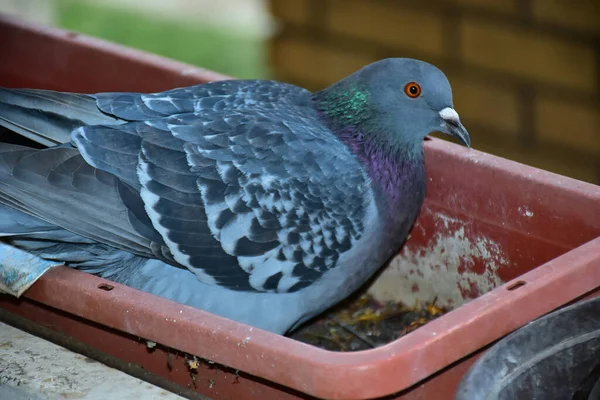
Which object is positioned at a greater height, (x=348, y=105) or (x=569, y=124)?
(x=348, y=105)

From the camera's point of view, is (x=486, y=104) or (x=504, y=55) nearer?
(x=504, y=55)

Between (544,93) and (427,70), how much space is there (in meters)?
1.90

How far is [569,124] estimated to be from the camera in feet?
14.7

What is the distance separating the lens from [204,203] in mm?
2557

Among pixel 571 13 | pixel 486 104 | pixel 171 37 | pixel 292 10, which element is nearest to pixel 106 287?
pixel 571 13

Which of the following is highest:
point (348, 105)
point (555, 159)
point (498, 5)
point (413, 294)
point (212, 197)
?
point (348, 105)

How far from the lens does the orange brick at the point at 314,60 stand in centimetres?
503

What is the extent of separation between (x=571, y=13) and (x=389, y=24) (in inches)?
35.9

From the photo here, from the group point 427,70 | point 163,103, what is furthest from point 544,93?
point 163,103

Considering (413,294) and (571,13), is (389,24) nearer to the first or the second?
(571,13)

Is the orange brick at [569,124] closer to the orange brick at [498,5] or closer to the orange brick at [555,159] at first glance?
the orange brick at [555,159]

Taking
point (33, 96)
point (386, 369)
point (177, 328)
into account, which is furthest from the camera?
point (33, 96)

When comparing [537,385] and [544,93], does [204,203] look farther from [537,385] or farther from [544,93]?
[544,93]

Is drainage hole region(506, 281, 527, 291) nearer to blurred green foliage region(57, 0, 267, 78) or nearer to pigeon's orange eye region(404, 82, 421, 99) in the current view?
pigeon's orange eye region(404, 82, 421, 99)
